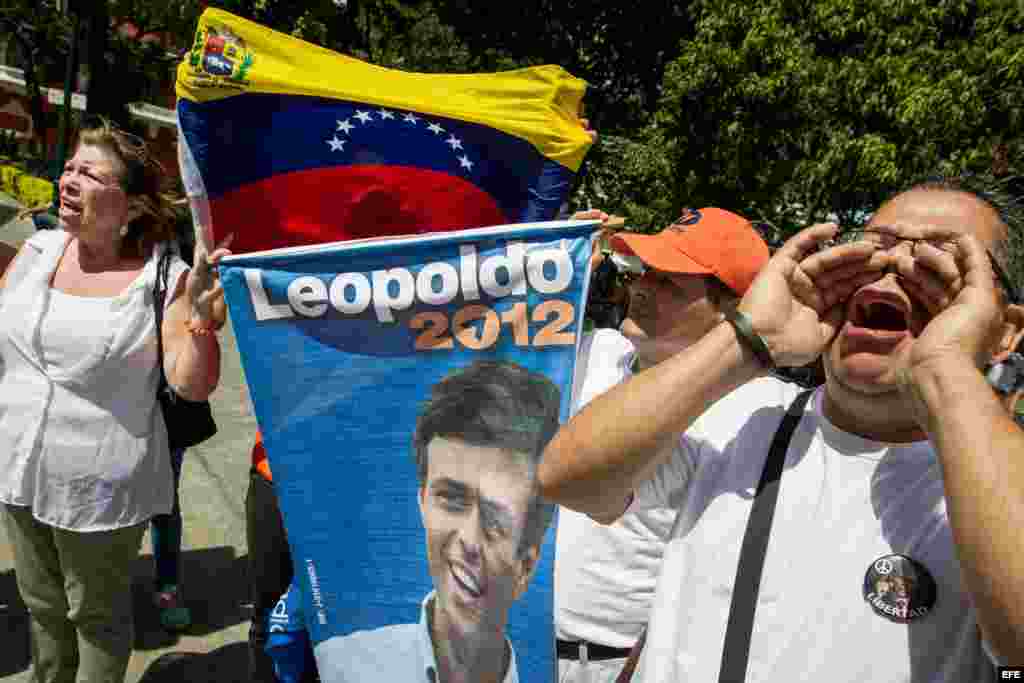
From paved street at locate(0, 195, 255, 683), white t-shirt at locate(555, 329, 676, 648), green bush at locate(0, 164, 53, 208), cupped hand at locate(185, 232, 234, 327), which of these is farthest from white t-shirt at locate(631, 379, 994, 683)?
green bush at locate(0, 164, 53, 208)

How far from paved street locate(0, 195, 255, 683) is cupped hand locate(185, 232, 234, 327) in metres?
1.37

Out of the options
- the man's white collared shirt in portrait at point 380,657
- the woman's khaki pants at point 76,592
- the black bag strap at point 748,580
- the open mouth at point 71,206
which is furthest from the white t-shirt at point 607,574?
the open mouth at point 71,206

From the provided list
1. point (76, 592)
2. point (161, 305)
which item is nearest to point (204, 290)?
point (161, 305)

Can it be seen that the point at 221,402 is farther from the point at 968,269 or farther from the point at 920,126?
the point at 968,269

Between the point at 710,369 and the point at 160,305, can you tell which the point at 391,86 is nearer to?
the point at 160,305

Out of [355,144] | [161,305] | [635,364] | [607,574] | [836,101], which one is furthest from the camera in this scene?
[836,101]

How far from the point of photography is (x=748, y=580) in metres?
1.39

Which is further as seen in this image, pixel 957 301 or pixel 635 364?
pixel 635 364

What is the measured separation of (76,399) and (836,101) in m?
6.95

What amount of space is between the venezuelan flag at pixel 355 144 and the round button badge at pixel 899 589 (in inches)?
62.3

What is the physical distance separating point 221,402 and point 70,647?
425 cm

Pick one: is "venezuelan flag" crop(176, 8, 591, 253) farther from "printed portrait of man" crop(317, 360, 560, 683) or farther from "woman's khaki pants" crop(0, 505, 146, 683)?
"woman's khaki pants" crop(0, 505, 146, 683)

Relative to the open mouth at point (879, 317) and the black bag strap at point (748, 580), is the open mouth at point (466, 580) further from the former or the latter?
the open mouth at point (879, 317)

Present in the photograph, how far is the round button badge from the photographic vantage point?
1297mm
